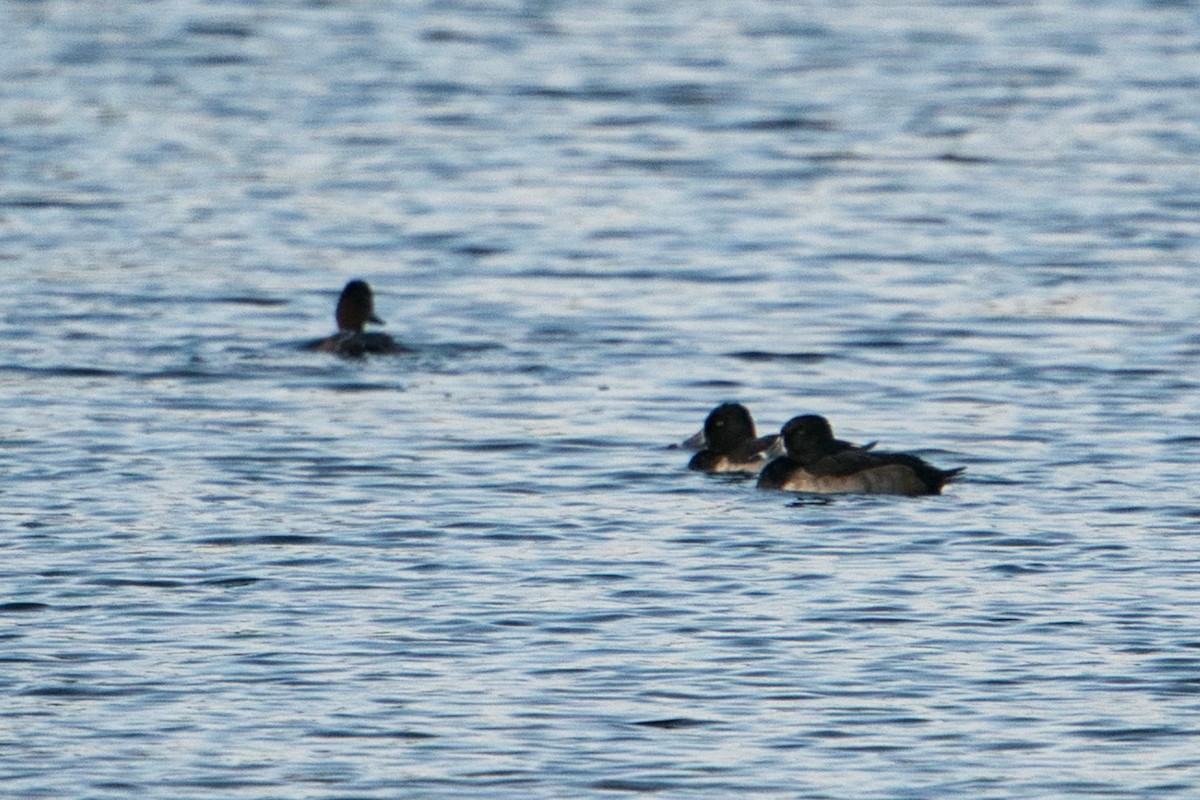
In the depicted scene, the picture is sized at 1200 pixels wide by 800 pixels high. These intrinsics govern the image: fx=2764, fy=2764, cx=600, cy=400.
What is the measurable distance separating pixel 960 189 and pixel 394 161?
6.31 meters

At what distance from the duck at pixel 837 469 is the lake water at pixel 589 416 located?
0.53 feet

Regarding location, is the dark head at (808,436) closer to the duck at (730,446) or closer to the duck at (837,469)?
the duck at (837,469)

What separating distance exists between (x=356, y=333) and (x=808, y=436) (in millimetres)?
5102

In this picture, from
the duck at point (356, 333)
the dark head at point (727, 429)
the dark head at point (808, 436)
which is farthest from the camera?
the duck at point (356, 333)

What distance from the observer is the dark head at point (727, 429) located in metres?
17.0

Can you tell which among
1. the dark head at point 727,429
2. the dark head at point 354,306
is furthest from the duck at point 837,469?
the dark head at point 354,306

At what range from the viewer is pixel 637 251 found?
2547cm

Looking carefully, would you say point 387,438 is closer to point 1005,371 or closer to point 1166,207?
point 1005,371

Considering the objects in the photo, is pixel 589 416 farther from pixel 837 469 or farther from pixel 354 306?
pixel 354 306

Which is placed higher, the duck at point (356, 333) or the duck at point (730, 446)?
the duck at point (356, 333)

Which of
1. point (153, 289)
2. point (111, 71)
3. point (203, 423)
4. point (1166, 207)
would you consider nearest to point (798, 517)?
point (203, 423)

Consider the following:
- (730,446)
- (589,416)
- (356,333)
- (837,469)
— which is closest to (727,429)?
(730,446)

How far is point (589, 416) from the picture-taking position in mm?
18516

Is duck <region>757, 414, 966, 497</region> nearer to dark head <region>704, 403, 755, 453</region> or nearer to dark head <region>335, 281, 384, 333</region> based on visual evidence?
dark head <region>704, 403, 755, 453</region>
